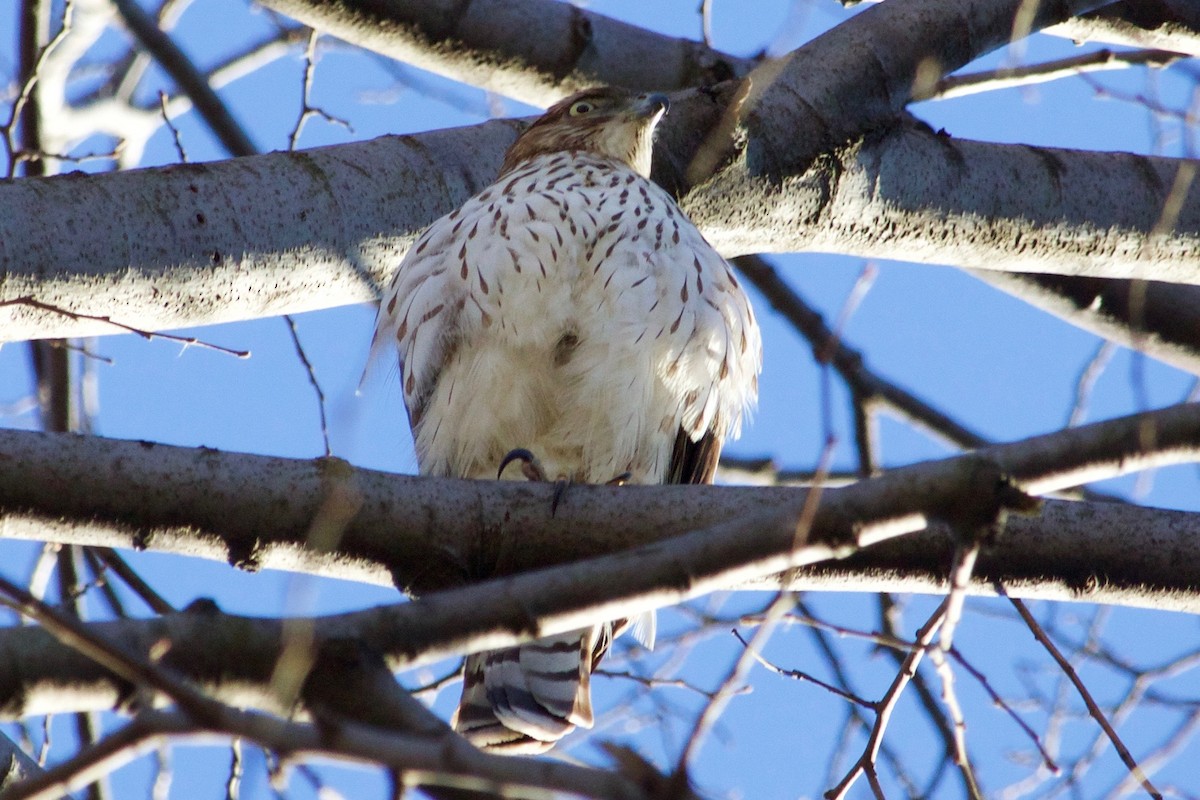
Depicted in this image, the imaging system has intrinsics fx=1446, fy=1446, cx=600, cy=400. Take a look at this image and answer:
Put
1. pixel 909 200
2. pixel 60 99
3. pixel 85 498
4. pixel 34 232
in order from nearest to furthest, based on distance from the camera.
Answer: pixel 85 498, pixel 34 232, pixel 909 200, pixel 60 99

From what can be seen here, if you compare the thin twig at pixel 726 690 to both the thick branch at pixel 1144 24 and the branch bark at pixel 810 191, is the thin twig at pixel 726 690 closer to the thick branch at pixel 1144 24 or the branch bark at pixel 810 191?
the branch bark at pixel 810 191

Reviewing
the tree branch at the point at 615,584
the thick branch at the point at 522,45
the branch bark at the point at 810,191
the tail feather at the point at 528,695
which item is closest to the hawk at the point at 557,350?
the tail feather at the point at 528,695

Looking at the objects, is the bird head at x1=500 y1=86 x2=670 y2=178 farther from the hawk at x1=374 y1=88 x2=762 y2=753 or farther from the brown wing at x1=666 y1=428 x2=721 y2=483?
the brown wing at x1=666 y1=428 x2=721 y2=483

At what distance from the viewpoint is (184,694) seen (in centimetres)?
142

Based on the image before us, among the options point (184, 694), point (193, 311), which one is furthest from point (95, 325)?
point (184, 694)

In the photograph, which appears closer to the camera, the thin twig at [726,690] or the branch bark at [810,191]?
the thin twig at [726,690]

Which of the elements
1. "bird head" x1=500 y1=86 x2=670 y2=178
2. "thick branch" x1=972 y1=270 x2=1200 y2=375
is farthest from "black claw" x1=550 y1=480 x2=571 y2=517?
"thick branch" x1=972 y1=270 x2=1200 y2=375

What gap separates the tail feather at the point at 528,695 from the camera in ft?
12.0

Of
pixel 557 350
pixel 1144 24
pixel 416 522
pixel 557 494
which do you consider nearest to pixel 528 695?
pixel 557 350

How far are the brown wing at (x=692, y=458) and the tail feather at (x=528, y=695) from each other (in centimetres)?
59

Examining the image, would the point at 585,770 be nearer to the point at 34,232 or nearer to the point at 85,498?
the point at 85,498

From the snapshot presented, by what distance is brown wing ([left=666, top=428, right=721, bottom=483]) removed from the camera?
4.09 metres

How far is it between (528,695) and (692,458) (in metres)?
0.89

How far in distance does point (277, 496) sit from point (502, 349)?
4.33 feet
